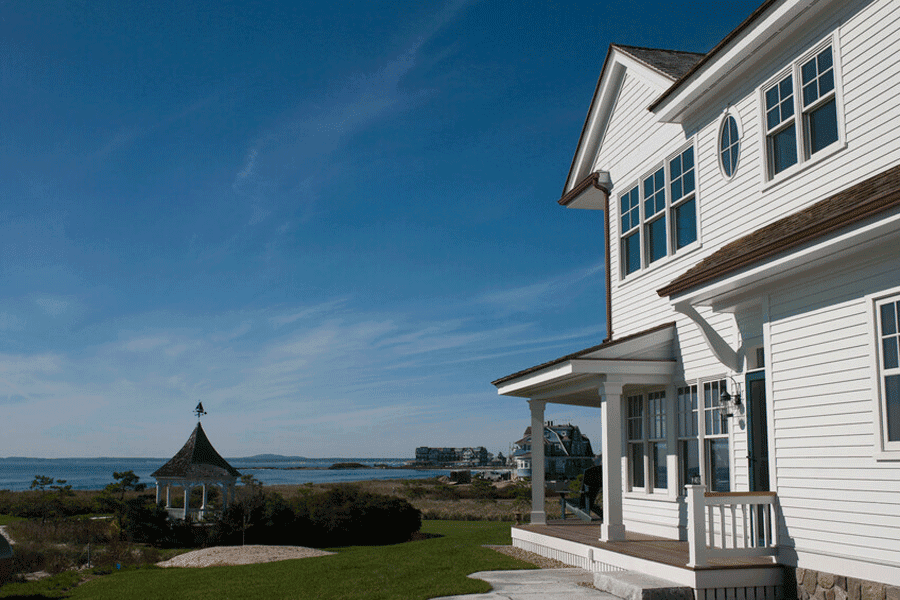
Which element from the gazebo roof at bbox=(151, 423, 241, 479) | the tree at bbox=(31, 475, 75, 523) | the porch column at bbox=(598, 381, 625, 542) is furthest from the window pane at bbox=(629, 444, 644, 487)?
the tree at bbox=(31, 475, 75, 523)

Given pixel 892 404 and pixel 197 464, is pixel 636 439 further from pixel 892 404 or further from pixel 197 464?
pixel 197 464

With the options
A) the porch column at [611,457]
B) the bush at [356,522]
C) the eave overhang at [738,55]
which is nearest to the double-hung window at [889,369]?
the eave overhang at [738,55]

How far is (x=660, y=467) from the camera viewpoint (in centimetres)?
1215

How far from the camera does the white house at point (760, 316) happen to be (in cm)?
717

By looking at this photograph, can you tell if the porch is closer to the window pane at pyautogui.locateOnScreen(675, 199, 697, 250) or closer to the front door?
the front door

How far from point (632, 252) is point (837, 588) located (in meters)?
7.16

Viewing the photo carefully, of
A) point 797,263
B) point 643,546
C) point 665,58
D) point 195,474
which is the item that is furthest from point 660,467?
point 195,474

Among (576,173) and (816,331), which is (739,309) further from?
(576,173)

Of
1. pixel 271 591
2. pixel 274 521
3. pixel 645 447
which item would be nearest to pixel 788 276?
pixel 645 447

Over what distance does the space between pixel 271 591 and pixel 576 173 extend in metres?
9.93

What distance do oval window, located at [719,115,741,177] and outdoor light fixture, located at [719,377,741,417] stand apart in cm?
299

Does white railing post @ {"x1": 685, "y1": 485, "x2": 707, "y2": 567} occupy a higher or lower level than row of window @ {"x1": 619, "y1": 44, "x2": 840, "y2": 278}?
lower

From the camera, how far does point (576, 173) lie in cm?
1566

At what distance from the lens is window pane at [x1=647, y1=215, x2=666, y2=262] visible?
12422mm
